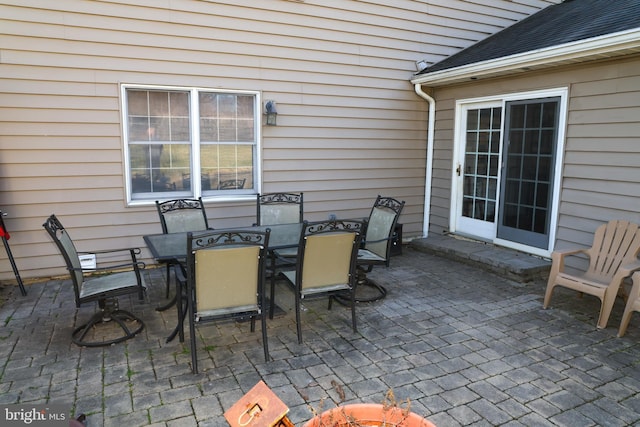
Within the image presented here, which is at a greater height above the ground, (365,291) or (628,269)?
(628,269)

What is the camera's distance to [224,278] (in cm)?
282

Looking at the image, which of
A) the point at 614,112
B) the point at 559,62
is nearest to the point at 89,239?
the point at 559,62

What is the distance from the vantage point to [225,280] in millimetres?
2830

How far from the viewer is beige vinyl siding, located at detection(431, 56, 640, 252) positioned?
4.18m

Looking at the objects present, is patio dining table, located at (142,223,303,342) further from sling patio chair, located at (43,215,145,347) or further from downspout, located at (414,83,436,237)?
downspout, located at (414,83,436,237)

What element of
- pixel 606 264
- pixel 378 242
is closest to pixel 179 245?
pixel 378 242

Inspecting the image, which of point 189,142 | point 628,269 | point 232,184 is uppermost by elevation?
point 189,142

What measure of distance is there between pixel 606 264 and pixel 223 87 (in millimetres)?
4278

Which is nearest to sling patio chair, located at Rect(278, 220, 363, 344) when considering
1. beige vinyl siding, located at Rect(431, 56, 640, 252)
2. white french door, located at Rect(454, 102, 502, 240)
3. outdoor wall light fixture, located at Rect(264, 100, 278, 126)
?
outdoor wall light fixture, located at Rect(264, 100, 278, 126)

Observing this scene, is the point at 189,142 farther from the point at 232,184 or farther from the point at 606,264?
the point at 606,264

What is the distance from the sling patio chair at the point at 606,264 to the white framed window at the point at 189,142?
135 inches

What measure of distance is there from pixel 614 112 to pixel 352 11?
→ 3203 millimetres

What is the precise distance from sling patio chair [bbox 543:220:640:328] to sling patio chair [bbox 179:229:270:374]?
2663mm

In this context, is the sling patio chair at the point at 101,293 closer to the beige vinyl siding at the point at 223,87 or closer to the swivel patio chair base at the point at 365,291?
the beige vinyl siding at the point at 223,87
